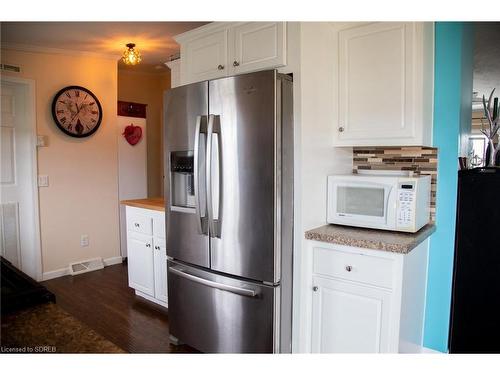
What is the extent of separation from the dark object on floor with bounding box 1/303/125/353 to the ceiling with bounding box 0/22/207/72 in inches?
107

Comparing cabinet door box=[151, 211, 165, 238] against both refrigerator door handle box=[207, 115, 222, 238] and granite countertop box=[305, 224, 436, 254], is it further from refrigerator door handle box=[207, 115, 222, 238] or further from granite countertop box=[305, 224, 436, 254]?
granite countertop box=[305, 224, 436, 254]

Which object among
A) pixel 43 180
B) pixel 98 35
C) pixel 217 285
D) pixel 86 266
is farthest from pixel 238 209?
pixel 86 266

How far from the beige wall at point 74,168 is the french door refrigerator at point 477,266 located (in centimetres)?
357

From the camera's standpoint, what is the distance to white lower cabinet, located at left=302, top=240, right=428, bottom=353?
1.69 meters

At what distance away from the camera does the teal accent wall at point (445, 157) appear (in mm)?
2041

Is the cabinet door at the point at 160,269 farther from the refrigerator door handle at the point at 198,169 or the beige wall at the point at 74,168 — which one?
the beige wall at the point at 74,168

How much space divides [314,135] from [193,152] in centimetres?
71

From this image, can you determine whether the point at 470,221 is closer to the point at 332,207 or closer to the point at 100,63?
the point at 332,207

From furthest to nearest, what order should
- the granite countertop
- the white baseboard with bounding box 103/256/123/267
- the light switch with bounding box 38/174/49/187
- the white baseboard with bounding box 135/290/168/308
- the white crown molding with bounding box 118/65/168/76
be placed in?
the white crown molding with bounding box 118/65/168/76 < the white baseboard with bounding box 103/256/123/267 < the light switch with bounding box 38/174/49/187 < the white baseboard with bounding box 135/290/168/308 < the granite countertop

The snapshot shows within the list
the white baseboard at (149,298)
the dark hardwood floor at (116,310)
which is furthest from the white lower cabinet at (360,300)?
the white baseboard at (149,298)

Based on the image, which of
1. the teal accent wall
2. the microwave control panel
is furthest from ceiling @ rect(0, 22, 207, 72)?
the microwave control panel

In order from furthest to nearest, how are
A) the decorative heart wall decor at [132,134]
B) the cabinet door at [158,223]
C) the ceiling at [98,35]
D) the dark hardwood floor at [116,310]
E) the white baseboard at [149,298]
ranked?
the decorative heart wall decor at [132,134], the ceiling at [98,35], the white baseboard at [149,298], the cabinet door at [158,223], the dark hardwood floor at [116,310]

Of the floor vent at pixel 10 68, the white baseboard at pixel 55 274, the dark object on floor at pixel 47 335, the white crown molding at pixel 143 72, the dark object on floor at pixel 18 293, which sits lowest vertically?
the white baseboard at pixel 55 274

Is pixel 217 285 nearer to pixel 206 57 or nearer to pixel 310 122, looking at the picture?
pixel 310 122
